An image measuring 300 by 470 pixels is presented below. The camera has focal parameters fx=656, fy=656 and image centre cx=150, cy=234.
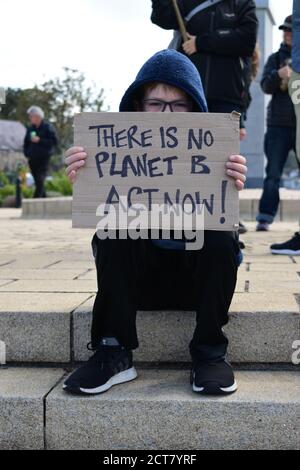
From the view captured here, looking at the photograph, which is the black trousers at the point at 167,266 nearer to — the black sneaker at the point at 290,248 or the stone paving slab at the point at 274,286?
the stone paving slab at the point at 274,286

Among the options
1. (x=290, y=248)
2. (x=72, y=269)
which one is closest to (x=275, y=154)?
(x=290, y=248)

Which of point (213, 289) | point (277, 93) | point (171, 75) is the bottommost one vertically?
A: point (213, 289)

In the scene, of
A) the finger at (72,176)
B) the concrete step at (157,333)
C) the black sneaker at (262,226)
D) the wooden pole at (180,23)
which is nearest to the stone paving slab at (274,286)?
the concrete step at (157,333)

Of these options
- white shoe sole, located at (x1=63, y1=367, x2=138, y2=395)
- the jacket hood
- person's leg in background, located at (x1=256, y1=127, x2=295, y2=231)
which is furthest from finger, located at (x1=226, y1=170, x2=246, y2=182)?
person's leg in background, located at (x1=256, y1=127, x2=295, y2=231)

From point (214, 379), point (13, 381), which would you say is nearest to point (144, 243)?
point (214, 379)

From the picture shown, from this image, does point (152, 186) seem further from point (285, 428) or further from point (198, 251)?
point (285, 428)

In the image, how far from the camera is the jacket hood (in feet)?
7.42

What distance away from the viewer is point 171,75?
2.26 meters

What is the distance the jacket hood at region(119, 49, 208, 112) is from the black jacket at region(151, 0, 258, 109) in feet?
4.98

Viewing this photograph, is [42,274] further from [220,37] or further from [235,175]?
[220,37]

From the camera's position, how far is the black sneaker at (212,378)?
1.98 metres

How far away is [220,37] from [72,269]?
1.57 m

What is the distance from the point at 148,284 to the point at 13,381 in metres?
0.55
